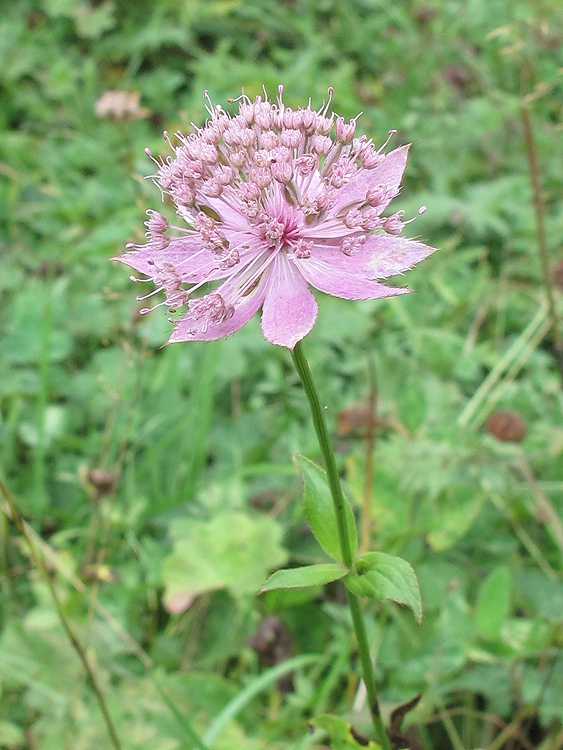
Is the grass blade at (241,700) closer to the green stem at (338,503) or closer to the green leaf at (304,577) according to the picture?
the green stem at (338,503)

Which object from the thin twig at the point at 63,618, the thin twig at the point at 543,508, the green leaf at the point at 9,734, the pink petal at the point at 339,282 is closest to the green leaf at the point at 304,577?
the pink petal at the point at 339,282

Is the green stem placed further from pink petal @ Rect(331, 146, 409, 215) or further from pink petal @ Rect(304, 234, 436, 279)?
pink petal @ Rect(331, 146, 409, 215)

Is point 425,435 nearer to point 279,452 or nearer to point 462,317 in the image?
point 279,452

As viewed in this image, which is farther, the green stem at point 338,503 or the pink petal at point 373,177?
the pink petal at point 373,177

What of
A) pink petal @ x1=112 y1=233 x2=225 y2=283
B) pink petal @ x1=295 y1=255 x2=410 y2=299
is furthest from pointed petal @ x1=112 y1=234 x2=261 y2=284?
pink petal @ x1=295 y1=255 x2=410 y2=299

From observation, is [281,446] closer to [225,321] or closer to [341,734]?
[341,734]
